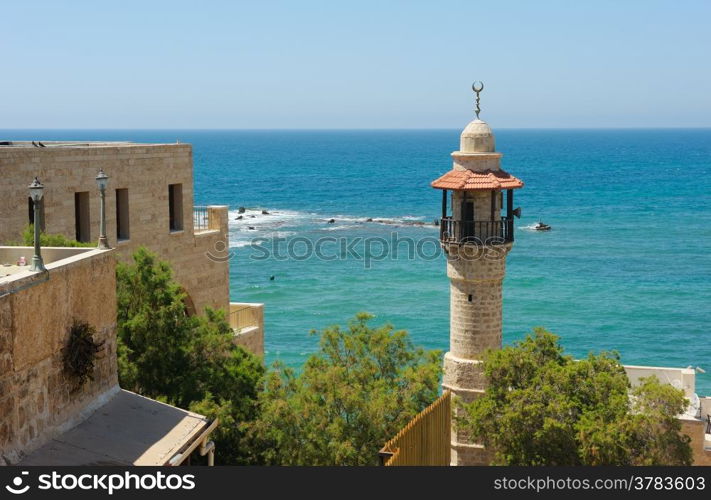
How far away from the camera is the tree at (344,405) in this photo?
18172 mm

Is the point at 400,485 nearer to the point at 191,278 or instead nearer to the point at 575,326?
the point at 191,278

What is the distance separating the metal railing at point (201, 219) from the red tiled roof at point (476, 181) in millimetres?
7521

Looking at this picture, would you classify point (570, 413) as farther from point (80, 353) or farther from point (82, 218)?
point (82, 218)

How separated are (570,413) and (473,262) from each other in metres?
4.97

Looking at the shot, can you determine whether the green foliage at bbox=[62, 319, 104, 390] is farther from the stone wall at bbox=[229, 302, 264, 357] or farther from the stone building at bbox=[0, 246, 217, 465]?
the stone wall at bbox=[229, 302, 264, 357]

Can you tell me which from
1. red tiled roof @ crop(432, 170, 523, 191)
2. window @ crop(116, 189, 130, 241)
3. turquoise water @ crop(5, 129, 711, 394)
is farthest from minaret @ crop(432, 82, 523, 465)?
turquoise water @ crop(5, 129, 711, 394)

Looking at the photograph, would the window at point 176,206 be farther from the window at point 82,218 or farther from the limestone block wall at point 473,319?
the limestone block wall at point 473,319

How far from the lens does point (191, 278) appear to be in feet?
85.1

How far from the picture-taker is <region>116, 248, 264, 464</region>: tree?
18.4m

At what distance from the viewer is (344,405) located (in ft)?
60.6

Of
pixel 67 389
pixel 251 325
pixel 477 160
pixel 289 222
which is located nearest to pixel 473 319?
pixel 477 160

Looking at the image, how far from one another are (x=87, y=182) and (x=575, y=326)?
32.3 meters

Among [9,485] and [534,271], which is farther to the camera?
[534,271]

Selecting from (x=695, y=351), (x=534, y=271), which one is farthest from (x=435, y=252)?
(x=695, y=351)
